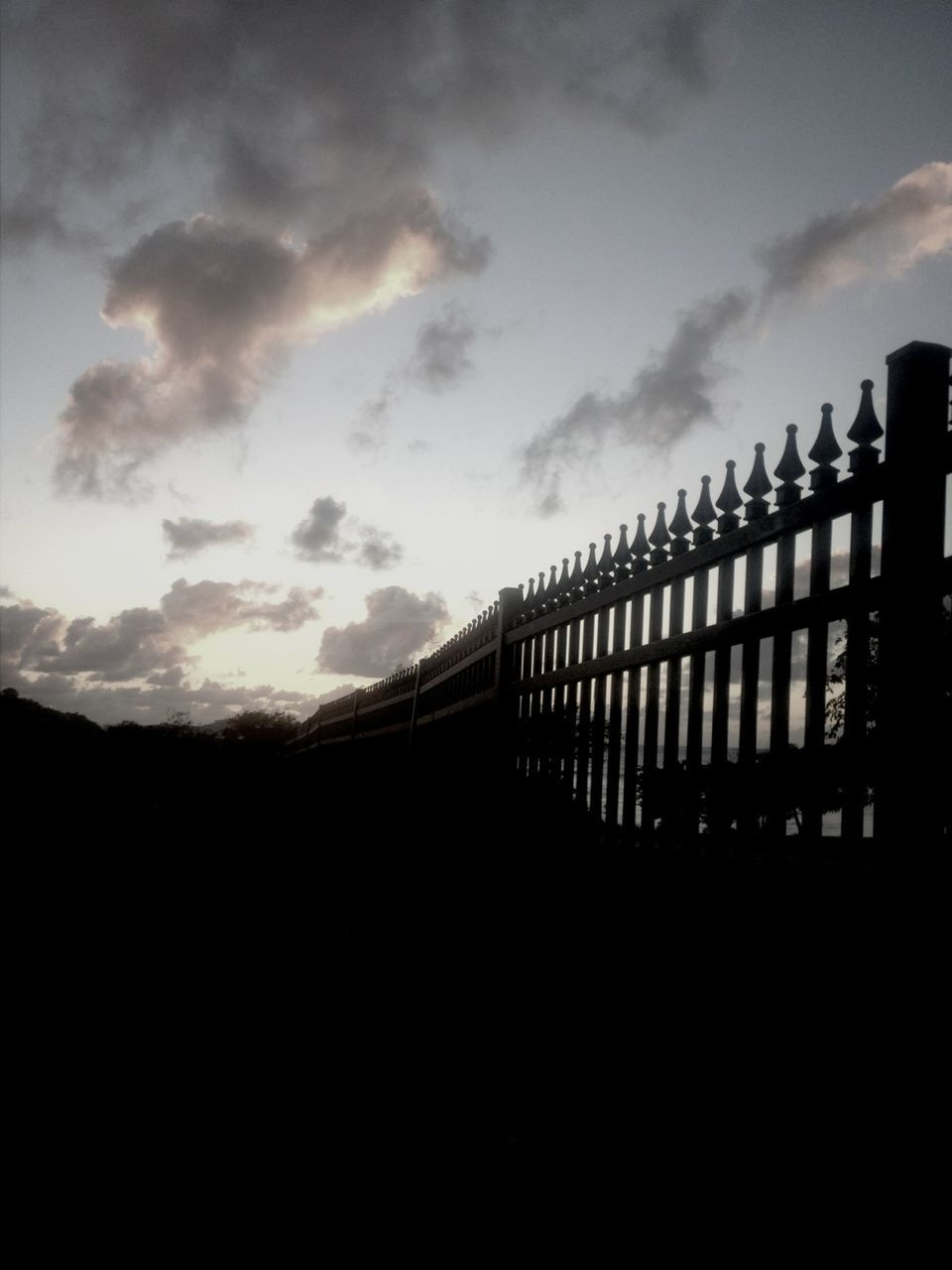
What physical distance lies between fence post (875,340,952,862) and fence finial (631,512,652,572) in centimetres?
167

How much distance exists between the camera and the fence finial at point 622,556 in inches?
177

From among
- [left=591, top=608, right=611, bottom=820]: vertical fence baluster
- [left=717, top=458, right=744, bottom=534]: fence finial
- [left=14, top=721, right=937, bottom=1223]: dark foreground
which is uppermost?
[left=717, top=458, right=744, bottom=534]: fence finial

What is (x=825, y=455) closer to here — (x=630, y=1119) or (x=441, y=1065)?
(x=630, y=1119)

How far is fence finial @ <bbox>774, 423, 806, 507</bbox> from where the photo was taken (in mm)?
3148

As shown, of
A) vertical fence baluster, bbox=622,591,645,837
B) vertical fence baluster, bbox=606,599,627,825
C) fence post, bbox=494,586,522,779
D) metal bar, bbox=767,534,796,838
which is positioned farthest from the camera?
fence post, bbox=494,586,522,779

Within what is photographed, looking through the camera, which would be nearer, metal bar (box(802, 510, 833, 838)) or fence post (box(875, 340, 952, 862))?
fence post (box(875, 340, 952, 862))

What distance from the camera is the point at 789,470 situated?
316cm

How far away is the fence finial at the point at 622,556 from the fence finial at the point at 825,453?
1534 mm

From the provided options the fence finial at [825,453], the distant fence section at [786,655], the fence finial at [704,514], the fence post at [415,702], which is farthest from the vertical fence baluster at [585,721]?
the fence post at [415,702]

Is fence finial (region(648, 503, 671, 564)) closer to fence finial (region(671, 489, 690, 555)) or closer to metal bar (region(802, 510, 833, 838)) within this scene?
fence finial (region(671, 489, 690, 555))

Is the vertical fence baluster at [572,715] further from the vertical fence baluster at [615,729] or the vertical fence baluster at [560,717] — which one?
the vertical fence baluster at [615,729]

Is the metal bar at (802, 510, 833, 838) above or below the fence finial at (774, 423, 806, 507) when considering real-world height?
below

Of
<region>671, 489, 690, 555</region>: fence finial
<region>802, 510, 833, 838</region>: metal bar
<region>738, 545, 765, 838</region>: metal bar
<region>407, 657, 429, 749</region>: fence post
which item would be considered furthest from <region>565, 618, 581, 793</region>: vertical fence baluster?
<region>407, 657, 429, 749</region>: fence post

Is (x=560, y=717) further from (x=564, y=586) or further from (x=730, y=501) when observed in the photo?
(x=730, y=501)
